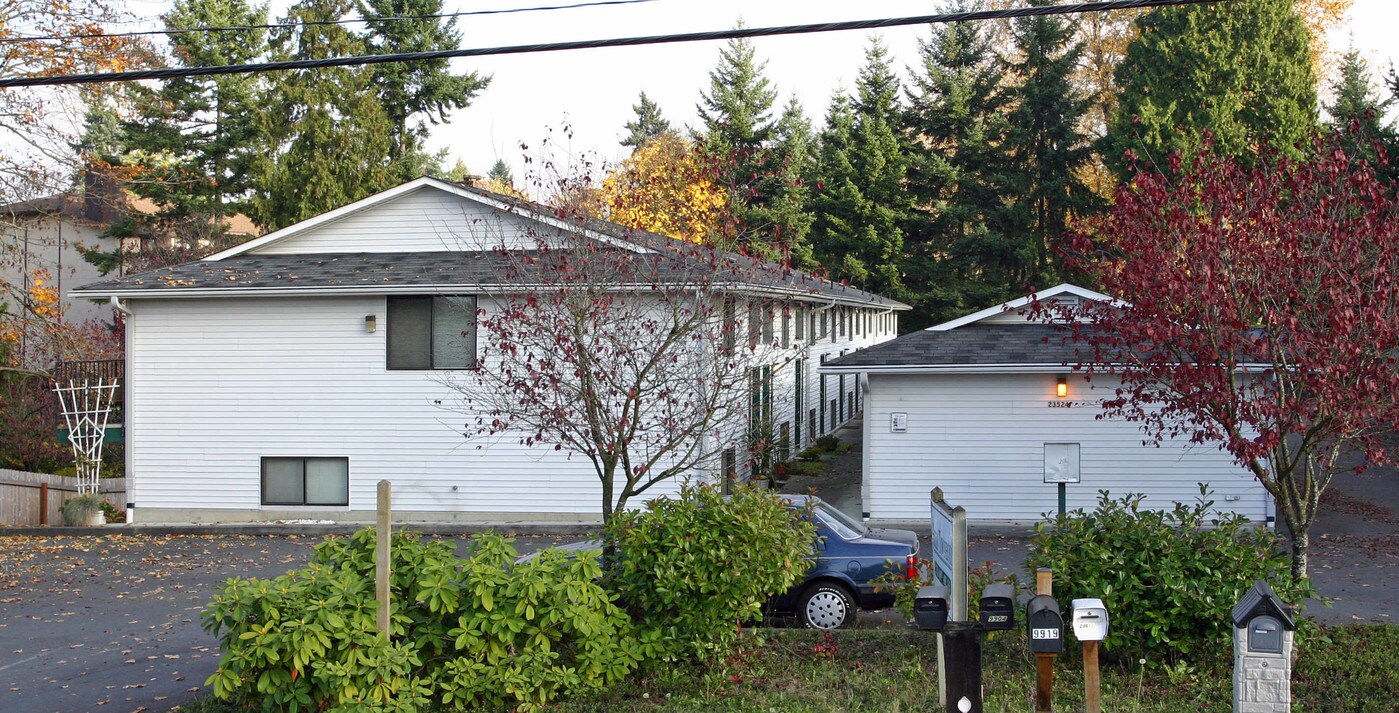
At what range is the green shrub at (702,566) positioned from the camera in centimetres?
856

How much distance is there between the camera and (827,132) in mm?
46719

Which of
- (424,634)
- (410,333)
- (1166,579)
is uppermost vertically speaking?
(410,333)

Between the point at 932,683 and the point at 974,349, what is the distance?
1168cm

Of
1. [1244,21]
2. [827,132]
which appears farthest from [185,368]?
[1244,21]

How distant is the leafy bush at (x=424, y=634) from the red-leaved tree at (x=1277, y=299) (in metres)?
5.15

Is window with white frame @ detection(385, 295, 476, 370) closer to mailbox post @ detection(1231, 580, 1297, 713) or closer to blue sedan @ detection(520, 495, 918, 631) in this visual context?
blue sedan @ detection(520, 495, 918, 631)

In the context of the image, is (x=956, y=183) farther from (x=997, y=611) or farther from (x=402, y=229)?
(x=997, y=611)

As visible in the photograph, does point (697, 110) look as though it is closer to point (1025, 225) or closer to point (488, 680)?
point (1025, 225)

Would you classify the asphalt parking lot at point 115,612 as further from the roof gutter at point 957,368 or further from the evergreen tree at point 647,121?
the evergreen tree at point 647,121

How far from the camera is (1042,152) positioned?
147 feet

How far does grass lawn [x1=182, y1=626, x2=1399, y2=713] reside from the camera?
8.18 m

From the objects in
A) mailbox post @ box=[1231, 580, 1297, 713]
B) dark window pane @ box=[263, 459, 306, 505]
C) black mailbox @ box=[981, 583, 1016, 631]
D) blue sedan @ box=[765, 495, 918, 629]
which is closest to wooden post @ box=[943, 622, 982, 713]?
black mailbox @ box=[981, 583, 1016, 631]

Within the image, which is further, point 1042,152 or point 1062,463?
point 1042,152

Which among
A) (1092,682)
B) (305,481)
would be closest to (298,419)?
(305,481)
